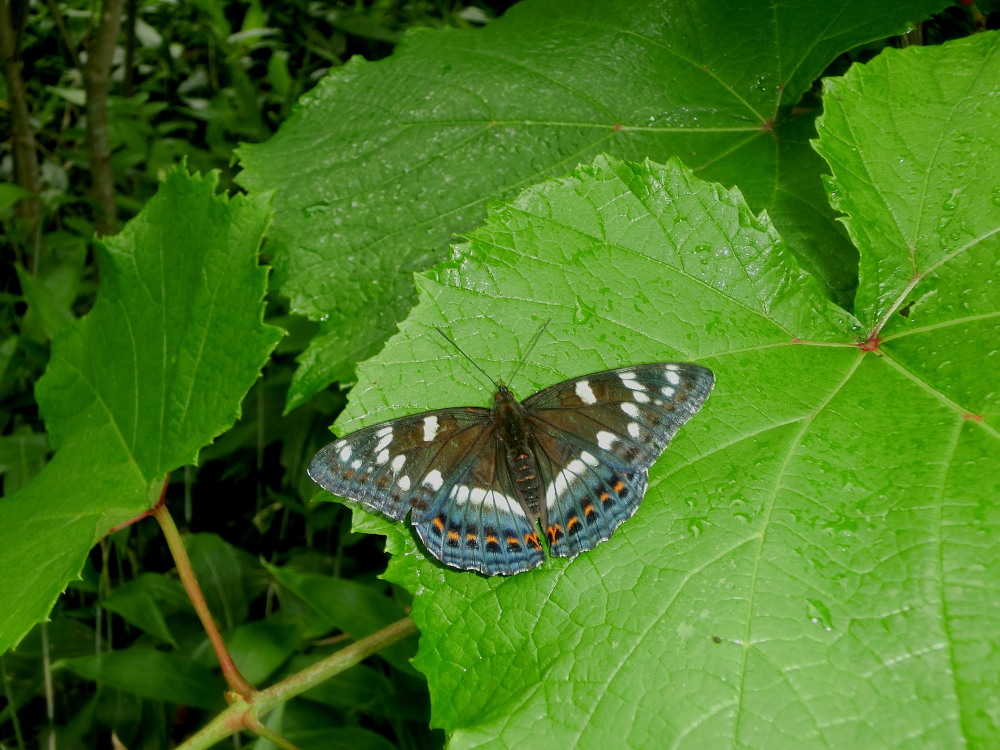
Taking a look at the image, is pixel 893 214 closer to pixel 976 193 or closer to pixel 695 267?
pixel 976 193

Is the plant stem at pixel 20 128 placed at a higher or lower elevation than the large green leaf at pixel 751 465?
lower

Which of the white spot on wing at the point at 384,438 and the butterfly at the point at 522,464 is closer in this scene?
the butterfly at the point at 522,464

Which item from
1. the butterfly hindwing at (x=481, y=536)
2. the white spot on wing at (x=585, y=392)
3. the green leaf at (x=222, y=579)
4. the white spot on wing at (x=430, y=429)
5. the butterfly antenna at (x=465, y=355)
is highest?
the butterfly antenna at (x=465, y=355)

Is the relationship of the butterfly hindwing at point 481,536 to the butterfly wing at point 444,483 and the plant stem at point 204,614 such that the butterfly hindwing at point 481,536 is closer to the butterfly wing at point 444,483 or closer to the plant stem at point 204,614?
the butterfly wing at point 444,483

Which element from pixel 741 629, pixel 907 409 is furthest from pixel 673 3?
pixel 741 629

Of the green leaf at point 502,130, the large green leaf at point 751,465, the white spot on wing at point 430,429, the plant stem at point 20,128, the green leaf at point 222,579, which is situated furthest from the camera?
the plant stem at point 20,128

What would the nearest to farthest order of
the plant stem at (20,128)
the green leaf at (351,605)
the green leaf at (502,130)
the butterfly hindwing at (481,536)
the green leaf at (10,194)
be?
the butterfly hindwing at (481,536), the green leaf at (502,130), the green leaf at (351,605), the plant stem at (20,128), the green leaf at (10,194)

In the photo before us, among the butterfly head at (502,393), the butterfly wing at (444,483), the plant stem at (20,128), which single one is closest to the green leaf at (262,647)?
the butterfly wing at (444,483)

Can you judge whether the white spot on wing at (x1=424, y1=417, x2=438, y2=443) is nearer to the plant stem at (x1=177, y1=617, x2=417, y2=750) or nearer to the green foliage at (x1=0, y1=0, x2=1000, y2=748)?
the green foliage at (x1=0, y1=0, x2=1000, y2=748)
